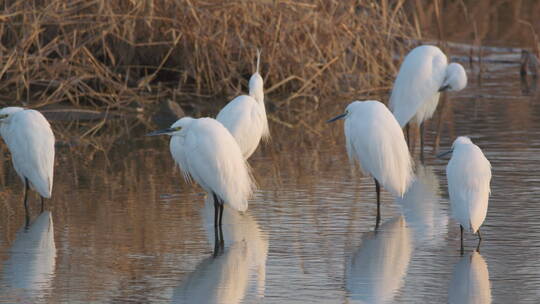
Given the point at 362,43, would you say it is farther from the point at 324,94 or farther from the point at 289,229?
the point at 289,229

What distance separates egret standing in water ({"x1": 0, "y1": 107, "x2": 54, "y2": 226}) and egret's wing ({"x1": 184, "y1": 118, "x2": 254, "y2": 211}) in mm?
1367

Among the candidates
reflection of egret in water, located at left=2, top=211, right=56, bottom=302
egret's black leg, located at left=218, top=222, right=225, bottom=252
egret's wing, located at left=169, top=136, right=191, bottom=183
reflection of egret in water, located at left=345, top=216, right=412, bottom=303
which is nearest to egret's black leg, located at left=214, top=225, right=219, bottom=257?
egret's black leg, located at left=218, top=222, right=225, bottom=252

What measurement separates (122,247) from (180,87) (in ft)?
22.8

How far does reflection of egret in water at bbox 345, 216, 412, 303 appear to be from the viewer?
554 centimetres

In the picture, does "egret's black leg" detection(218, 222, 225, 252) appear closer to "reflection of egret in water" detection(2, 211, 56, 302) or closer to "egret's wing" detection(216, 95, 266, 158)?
"reflection of egret in water" detection(2, 211, 56, 302)

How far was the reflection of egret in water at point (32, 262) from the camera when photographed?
18.7 feet

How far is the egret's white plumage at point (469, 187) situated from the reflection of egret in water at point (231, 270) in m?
1.20

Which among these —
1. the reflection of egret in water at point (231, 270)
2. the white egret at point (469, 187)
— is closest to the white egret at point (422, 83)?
the reflection of egret in water at point (231, 270)

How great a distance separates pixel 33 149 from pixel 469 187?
3.28 m

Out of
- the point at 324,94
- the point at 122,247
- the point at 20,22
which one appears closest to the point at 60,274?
the point at 122,247

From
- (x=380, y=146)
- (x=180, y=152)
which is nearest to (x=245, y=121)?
(x=180, y=152)

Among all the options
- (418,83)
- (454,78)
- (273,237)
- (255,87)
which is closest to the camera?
(273,237)

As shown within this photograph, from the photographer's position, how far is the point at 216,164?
22.4 feet

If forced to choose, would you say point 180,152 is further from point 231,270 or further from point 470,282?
point 470,282
